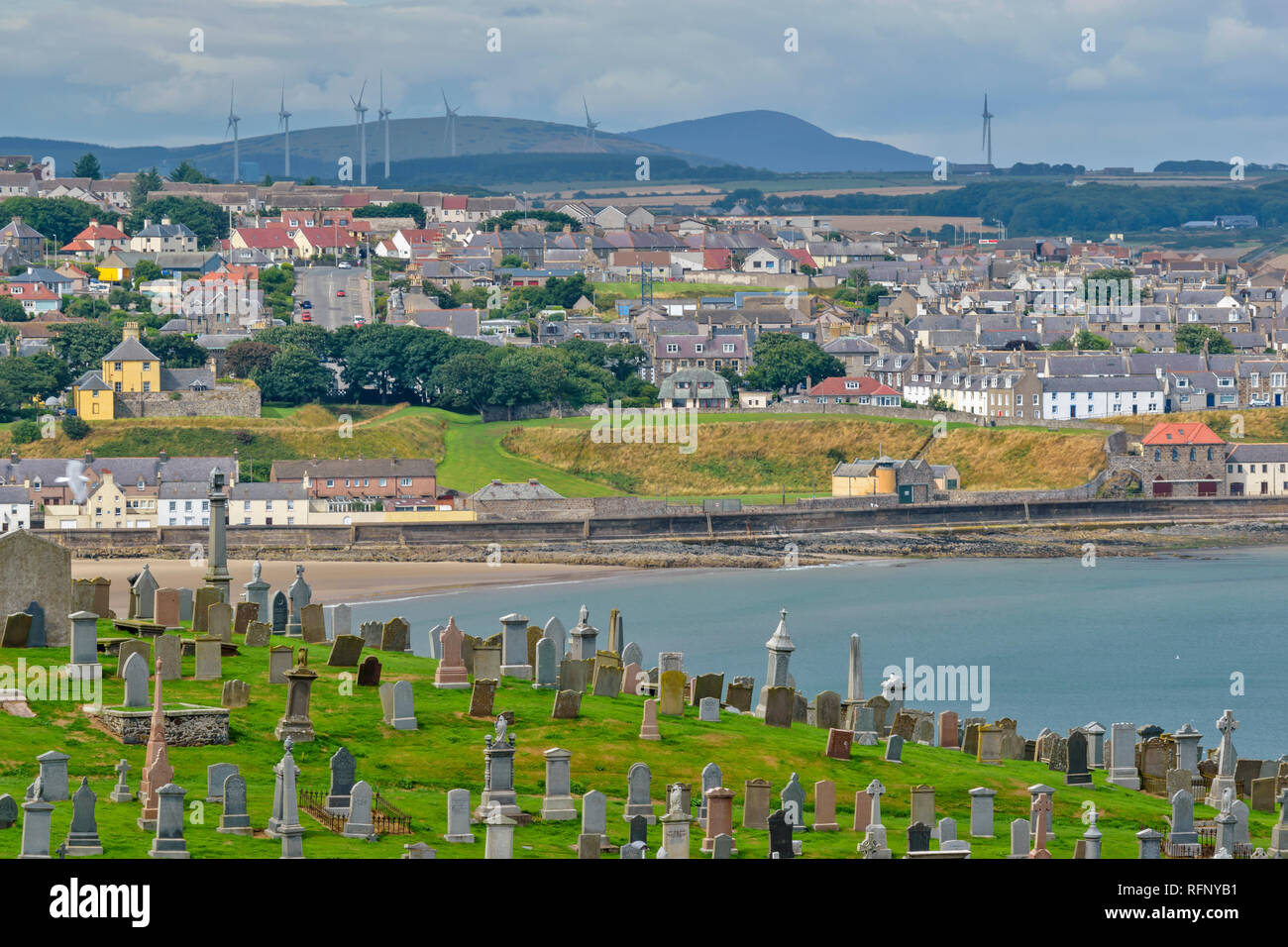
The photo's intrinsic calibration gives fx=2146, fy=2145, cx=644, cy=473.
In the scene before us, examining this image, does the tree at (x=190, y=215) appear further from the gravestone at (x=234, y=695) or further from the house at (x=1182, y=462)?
the gravestone at (x=234, y=695)

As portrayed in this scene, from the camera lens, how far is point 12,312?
429 feet

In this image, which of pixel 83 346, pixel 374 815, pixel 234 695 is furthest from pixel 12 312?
pixel 374 815

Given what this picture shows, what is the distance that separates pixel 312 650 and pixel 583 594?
38779 mm

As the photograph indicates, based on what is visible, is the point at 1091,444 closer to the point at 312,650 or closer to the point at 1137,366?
the point at 1137,366

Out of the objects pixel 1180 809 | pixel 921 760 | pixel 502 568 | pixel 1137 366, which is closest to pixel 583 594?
pixel 502 568

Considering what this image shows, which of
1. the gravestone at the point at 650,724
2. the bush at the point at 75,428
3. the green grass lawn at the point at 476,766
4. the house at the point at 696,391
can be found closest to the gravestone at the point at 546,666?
the green grass lawn at the point at 476,766

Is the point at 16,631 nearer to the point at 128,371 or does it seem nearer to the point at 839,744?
the point at 839,744

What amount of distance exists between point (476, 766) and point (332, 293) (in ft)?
381

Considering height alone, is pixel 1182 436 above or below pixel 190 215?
below

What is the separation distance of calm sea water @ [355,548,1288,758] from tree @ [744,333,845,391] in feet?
119

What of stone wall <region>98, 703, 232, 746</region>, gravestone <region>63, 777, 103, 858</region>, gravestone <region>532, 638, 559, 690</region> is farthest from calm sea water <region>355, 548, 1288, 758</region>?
gravestone <region>63, 777, 103, 858</region>

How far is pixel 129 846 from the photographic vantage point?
68.4 ft

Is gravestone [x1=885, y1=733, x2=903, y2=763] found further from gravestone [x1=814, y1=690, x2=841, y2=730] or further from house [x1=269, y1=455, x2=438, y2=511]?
house [x1=269, y1=455, x2=438, y2=511]
